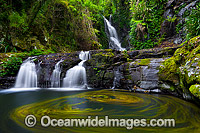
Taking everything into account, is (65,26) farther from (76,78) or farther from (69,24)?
(76,78)

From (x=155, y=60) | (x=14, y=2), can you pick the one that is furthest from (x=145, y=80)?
(x=14, y=2)

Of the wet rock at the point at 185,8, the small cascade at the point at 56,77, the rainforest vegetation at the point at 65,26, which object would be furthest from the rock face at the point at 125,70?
the wet rock at the point at 185,8

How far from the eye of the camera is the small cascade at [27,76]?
598cm

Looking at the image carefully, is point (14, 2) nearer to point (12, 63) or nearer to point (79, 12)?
point (79, 12)

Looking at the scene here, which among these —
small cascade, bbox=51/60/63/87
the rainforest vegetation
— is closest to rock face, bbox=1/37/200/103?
small cascade, bbox=51/60/63/87

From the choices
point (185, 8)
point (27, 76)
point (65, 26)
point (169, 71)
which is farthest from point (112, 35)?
point (169, 71)

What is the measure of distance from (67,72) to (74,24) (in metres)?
7.37

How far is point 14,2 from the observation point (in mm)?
9102

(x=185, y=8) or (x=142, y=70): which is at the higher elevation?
(x=185, y=8)

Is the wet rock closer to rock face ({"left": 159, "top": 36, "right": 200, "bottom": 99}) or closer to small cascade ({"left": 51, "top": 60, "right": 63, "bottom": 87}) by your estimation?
rock face ({"left": 159, "top": 36, "right": 200, "bottom": 99})

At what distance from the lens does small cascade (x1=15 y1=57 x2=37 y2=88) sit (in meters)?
5.98

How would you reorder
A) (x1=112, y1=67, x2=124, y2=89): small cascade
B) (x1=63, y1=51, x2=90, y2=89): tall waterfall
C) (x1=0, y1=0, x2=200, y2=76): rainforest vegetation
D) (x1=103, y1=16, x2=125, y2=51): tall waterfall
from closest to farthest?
(x1=112, y1=67, x2=124, y2=89): small cascade < (x1=63, y1=51, x2=90, y2=89): tall waterfall < (x1=0, y1=0, x2=200, y2=76): rainforest vegetation < (x1=103, y1=16, x2=125, y2=51): tall waterfall

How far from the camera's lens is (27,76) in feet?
20.2

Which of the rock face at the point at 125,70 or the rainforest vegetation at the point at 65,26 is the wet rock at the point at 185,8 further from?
the rock face at the point at 125,70
